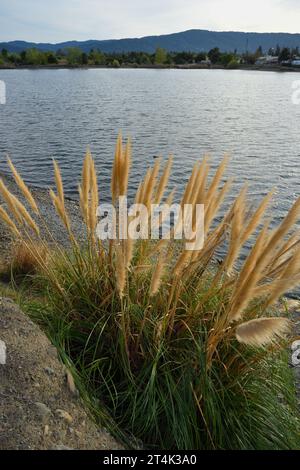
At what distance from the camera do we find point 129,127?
86.6ft

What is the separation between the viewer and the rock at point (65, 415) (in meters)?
2.69

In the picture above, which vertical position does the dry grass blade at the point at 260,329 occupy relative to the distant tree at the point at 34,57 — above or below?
below

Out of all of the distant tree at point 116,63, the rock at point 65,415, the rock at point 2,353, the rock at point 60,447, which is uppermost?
the distant tree at point 116,63

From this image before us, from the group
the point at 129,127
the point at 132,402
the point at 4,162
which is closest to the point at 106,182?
the point at 4,162

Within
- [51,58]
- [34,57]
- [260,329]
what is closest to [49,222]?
[260,329]

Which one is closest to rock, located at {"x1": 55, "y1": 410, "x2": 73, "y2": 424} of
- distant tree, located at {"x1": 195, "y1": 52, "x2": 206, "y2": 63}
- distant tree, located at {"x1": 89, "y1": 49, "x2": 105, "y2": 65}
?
distant tree, located at {"x1": 89, "y1": 49, "x2": 105, "y2": 65}

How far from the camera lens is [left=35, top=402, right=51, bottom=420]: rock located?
269 centimetres

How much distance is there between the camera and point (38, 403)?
2771 millimetres

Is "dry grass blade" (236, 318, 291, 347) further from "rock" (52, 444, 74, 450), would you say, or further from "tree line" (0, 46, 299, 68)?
"tree line" (0, 46, 299, 68)

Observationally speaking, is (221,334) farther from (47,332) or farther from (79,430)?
(47,332)

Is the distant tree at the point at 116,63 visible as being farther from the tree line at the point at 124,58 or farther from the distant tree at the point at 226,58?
the distant tree at the point at 226,58

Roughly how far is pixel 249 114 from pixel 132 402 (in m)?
32.1

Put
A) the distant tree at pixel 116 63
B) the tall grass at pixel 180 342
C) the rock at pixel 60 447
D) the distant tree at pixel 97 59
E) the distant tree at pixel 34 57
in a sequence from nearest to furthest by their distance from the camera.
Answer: the rock at pixel 60 447
the tall grass at pixel 180 342
the distant tree at pixel 34 57
the distant tree at pixel 116 63
the distant tree at pixel 97 59

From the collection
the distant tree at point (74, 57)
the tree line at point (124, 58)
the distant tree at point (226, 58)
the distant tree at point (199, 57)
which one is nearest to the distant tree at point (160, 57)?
the tree line at point (124, 58)
